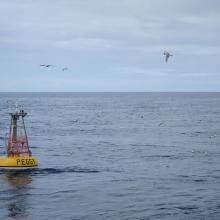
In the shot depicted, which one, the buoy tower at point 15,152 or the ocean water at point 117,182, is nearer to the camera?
the ocean water at point 117,182

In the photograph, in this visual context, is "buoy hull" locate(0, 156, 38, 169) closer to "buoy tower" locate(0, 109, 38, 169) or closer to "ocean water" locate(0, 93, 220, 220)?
"buoy tower" locate(0, 109, 38, 169)

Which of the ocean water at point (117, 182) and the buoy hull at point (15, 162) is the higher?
the buoy hull at point (15, 162)

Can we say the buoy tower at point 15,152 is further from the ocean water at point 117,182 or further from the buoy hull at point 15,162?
the ocean water at point 117,182

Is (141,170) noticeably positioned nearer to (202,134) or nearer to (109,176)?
(109,176)

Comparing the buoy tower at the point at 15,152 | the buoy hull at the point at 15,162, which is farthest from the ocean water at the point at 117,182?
the buoy tower at the point at 15,152

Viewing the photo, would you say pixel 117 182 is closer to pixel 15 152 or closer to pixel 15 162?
pixel 15 162

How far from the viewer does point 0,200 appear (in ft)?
111

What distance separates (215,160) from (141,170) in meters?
9.72

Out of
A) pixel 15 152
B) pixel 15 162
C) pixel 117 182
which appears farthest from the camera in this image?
pixel 15 152

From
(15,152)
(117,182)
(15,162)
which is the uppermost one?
(15,152)

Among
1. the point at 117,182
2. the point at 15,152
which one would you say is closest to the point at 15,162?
the point at 15,152

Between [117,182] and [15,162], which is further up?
[15,162]

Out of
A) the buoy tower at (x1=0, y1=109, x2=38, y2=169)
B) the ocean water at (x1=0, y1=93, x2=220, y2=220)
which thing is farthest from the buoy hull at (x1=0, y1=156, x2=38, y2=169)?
the ocean water at (x1=0, y1=93, x2=220, y2=220)

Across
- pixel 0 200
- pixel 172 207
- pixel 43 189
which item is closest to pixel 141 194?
pixel 172 207
